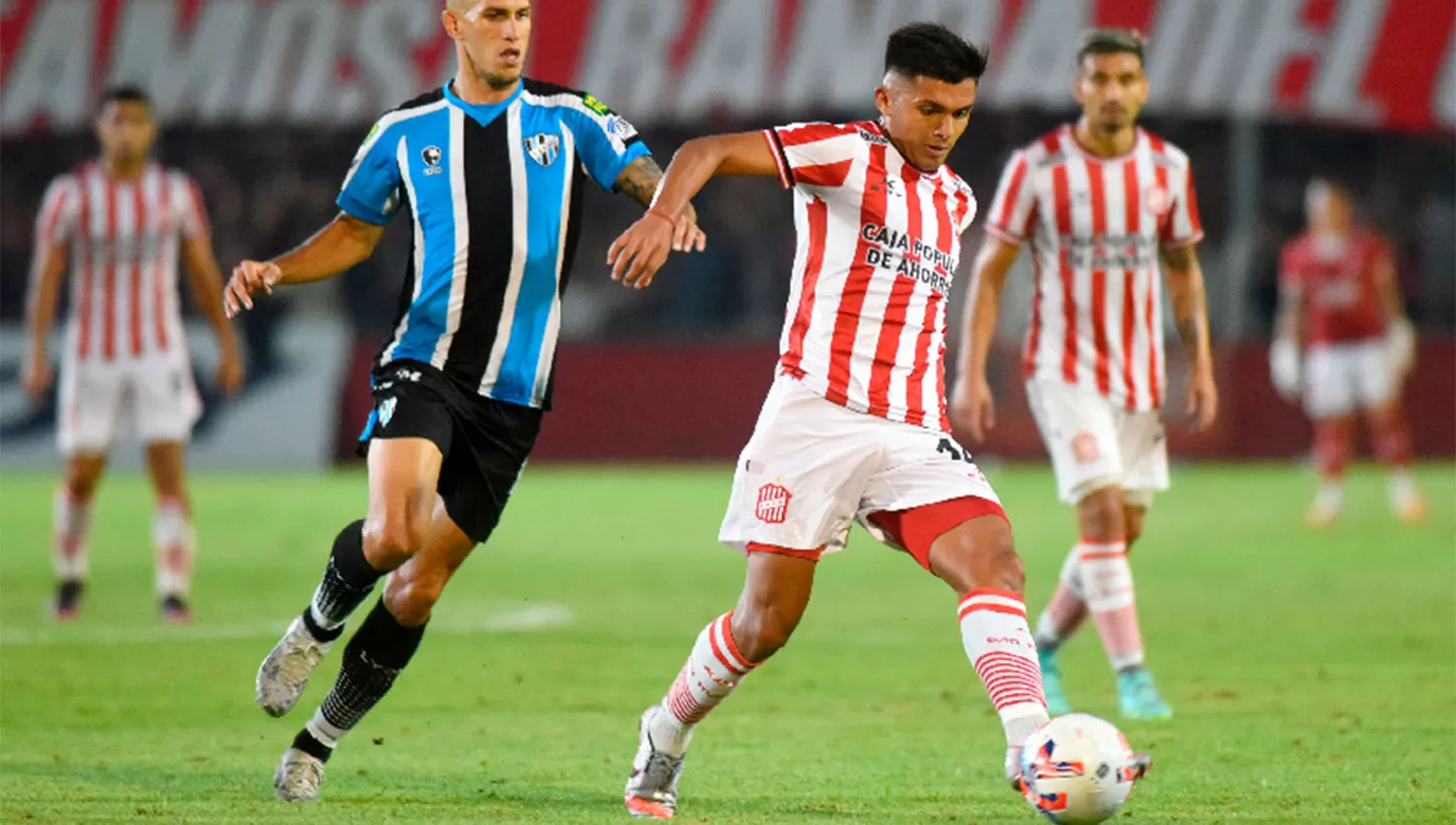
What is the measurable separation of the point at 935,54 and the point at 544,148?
1.25 meters

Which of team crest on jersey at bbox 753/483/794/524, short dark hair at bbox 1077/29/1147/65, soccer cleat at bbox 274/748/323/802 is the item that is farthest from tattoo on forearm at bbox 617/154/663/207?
short dark hair at bbox 1077/29/1147/65

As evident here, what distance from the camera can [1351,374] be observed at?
1644 cm

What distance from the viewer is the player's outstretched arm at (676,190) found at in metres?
4.66

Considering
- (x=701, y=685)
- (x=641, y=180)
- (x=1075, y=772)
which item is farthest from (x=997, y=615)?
(x=641, y=180)

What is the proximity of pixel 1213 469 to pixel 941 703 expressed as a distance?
1320cm

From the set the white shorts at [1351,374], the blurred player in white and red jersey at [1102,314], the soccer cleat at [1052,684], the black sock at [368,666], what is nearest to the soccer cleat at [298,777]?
the black sock at [368,666]

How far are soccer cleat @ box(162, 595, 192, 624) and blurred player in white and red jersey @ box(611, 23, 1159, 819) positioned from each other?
208 inches

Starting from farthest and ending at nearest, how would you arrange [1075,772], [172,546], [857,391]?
1. [172,546]
2. [857,391]
3. [1075,772]

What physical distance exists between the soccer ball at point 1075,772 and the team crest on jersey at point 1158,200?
3.17m

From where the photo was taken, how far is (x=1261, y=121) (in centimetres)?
2344

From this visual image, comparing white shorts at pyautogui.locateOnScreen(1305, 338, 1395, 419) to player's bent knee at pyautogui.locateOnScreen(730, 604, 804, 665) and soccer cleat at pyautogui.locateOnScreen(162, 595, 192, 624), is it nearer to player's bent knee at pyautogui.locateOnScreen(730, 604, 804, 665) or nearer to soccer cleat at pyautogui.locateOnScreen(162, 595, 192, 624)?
soccer cleat at pyautogui.locateOnScreen(162, 595, 192, 624)

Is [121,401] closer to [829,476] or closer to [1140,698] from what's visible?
[1140,698]

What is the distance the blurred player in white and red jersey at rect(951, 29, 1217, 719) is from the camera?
7375 mm

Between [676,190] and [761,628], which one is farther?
[761,628]
